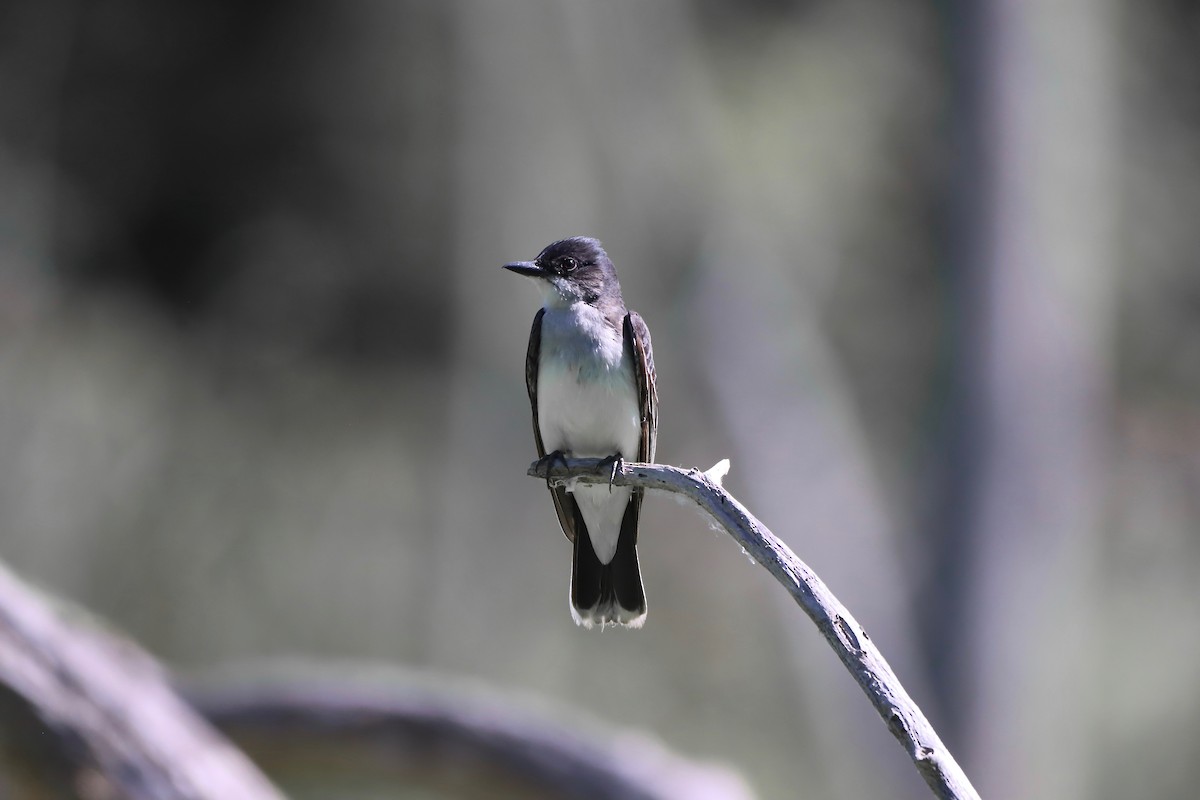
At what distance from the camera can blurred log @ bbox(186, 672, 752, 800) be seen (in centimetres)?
414

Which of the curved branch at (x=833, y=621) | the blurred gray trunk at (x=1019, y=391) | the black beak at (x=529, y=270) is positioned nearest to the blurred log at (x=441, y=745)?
the black beak at (x=529, y=270)

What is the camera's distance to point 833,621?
160 cm

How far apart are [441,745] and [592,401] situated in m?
1.66

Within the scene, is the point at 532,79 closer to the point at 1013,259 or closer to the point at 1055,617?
the point at 1013,259

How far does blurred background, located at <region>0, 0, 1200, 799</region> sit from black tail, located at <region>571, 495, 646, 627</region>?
4.05 metres

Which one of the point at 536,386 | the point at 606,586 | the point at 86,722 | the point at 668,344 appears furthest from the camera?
the point at 668,344

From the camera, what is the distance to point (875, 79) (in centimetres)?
870

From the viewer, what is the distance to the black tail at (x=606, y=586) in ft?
10.1

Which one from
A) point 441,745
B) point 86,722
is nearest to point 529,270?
point 86,722

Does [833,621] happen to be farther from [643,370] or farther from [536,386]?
[536,386]

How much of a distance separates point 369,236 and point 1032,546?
5649 millimetres

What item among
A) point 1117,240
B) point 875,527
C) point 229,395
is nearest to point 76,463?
point 229,395

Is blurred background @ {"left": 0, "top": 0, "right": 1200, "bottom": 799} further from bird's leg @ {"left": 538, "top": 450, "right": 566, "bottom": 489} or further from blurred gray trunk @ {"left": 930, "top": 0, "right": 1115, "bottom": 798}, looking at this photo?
bird's leg @ {"left": 538, "top": 450, "right": 566, "bottom": 489}

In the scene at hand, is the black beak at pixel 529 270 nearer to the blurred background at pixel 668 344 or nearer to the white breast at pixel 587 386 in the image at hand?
the white breast at pixel 587 386
